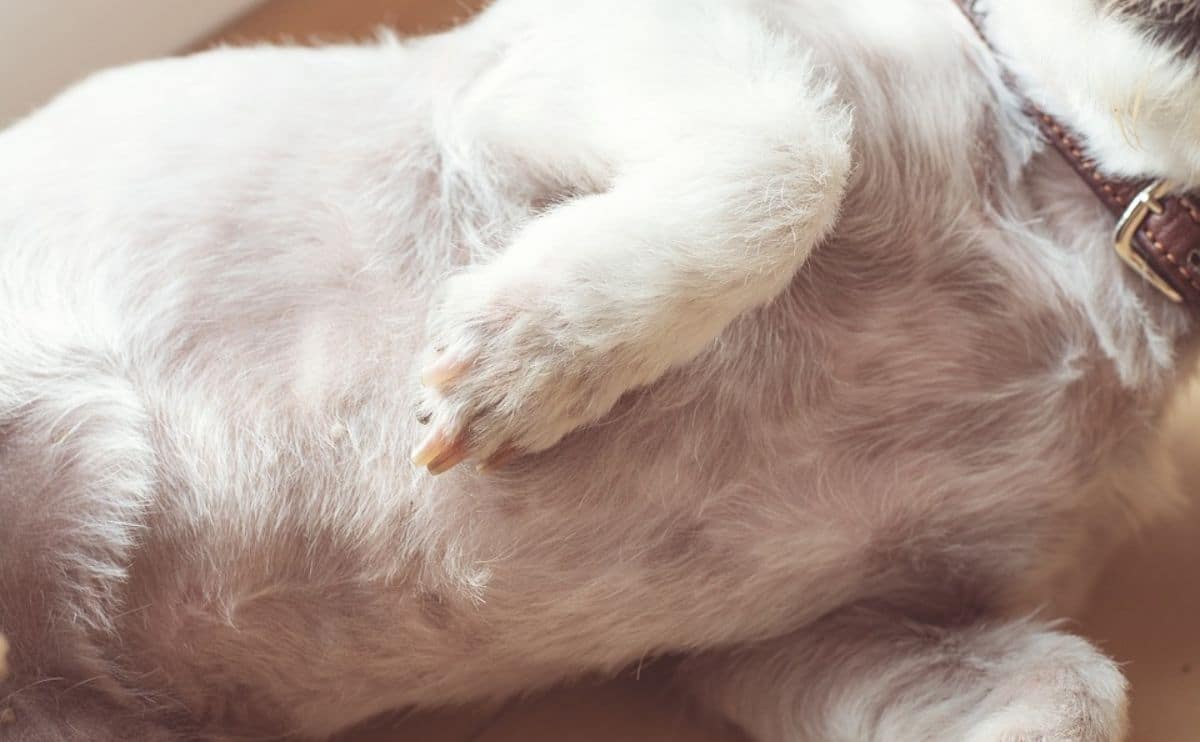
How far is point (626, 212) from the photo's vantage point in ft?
3.13

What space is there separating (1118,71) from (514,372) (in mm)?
516

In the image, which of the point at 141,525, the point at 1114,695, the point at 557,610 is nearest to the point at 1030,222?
the point at 1114,695

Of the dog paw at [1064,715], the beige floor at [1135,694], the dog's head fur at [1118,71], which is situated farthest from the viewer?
the beige floor at [1135,694]

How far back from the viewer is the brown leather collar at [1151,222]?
101 cm

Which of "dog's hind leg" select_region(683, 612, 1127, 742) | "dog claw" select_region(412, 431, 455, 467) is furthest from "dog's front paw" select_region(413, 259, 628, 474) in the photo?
"dog's hind leg" select_region(683, 612, 1127, 742)

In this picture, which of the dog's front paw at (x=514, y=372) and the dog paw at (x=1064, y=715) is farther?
the dog paw at (x=1064, y=715)

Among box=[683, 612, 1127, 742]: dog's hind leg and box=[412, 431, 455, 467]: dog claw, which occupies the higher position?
box=[412, 431, 455, 467]: dog claw

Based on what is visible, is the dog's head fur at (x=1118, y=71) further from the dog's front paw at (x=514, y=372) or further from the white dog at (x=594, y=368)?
the dog's front paw at (x=514, y=372)

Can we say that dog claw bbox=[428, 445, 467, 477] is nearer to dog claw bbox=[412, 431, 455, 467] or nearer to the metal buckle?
dog claw bbox=[412, 431, 455, 467]

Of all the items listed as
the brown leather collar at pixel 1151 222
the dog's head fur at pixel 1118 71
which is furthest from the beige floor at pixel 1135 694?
A: the dog's head fur at pixel 1118 71

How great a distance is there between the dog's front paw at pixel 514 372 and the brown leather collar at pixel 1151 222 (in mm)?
464

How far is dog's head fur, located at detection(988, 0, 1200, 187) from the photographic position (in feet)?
2.90

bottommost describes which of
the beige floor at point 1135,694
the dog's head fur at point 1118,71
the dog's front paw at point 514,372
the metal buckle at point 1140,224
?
the beige floor at point 1135,694

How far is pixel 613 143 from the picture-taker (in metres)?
1.01
